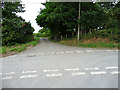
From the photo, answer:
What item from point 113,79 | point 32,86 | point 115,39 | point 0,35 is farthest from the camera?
point 0,35

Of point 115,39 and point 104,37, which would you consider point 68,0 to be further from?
point 115,39

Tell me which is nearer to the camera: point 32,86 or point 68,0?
point 32,86

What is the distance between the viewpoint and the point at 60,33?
19.9 m

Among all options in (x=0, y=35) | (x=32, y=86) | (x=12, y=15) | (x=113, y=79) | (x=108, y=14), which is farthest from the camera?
(x=12, y=15)

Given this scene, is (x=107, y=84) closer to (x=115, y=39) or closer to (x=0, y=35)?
(x=115, y=39)

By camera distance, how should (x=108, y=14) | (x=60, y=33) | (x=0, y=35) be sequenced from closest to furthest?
(x=108, y=14), (x=0, y=35), (x=60, y=33)

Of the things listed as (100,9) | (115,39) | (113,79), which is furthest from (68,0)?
(113,79)

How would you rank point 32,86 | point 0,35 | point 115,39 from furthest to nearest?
1. point 0,35
2. point 115,39
3. point 32,86

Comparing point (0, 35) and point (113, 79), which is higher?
point (0, 35)

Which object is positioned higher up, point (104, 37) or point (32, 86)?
point (104, 37)

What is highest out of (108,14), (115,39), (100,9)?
(100,9)

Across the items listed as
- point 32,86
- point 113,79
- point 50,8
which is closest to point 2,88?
point 32,86

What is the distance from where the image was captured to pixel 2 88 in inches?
85.4

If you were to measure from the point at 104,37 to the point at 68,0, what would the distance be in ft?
25.9
